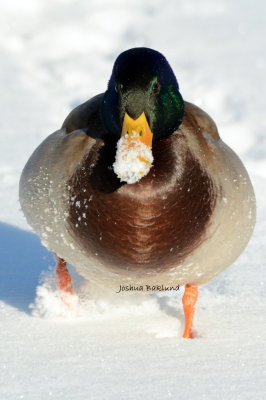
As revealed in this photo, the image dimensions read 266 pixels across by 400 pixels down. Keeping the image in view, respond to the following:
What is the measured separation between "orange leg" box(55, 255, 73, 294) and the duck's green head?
1.10 m

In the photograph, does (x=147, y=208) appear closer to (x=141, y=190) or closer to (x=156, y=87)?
(x=141, y=190)

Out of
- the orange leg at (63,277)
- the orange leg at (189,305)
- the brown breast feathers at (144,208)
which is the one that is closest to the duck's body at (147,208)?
the brown breast feathers at (144,208)

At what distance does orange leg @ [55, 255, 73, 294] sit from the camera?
13.9 feet

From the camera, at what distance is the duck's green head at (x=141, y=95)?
10.2 ft

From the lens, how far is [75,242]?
3.58 meters

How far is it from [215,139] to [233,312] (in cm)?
79

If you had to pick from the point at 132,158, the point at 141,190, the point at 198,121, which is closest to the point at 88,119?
the point at 198,121

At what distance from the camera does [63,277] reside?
13.9ft

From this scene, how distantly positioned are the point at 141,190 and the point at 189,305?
84 cm

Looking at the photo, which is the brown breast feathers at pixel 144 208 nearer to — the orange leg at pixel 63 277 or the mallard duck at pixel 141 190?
the mallard duck at pixel 141 190

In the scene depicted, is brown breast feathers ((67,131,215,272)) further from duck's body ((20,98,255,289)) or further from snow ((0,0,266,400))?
snow ((0,0,266,400))

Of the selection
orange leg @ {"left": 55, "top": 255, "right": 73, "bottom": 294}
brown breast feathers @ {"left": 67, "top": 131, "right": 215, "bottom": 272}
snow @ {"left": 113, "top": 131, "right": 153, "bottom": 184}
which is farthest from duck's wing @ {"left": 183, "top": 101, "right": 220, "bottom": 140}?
orange leg @ {"left": 55, "top": 255, "right": 73, "bottom": 294}

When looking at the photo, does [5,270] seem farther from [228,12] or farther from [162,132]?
[228,12]

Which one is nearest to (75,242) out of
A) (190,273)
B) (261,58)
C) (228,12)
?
(190,273)
